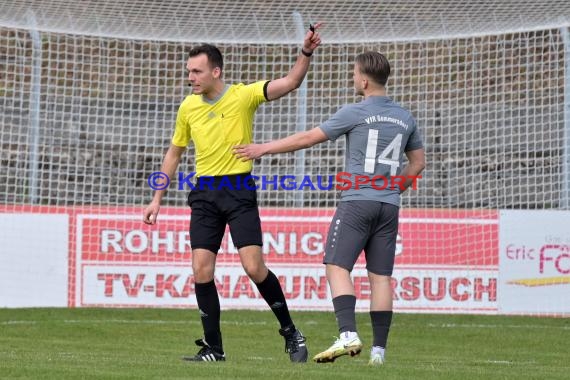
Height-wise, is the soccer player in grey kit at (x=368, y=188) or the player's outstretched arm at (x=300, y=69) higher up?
the player's outstretched arm at (x=300, y=69)

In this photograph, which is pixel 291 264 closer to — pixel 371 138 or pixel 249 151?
pixel 371 138

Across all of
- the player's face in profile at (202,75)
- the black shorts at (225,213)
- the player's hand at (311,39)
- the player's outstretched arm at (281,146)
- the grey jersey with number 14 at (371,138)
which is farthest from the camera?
the player's face in profile at (202,75)

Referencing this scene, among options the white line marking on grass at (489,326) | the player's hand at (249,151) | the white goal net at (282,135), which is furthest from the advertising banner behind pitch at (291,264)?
the player's hand at (249,151)

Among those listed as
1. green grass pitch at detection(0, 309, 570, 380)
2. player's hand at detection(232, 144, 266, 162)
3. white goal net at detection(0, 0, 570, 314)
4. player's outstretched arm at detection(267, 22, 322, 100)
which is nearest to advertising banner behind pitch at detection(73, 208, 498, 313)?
white goal net at detection(0, 0, 570, 314)

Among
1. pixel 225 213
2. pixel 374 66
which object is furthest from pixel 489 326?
pixel 374 66

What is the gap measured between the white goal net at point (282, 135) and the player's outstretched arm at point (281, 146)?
690cm

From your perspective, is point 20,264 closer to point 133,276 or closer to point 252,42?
point 133,276

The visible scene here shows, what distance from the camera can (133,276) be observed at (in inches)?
568

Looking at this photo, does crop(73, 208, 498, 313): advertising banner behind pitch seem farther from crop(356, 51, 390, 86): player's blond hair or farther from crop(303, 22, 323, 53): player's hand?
crop(356, 51, 390, 86): player's blond hair

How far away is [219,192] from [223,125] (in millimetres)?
452

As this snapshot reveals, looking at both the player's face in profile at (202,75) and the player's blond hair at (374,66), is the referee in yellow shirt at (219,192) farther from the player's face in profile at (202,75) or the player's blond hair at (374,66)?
the player's blond hair at (374,66)

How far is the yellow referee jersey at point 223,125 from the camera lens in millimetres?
8258

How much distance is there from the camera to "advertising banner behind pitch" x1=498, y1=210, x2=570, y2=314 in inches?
556

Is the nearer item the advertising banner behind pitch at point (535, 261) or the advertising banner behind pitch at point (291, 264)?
the advertising banner behind pitch at point (535, 261)
